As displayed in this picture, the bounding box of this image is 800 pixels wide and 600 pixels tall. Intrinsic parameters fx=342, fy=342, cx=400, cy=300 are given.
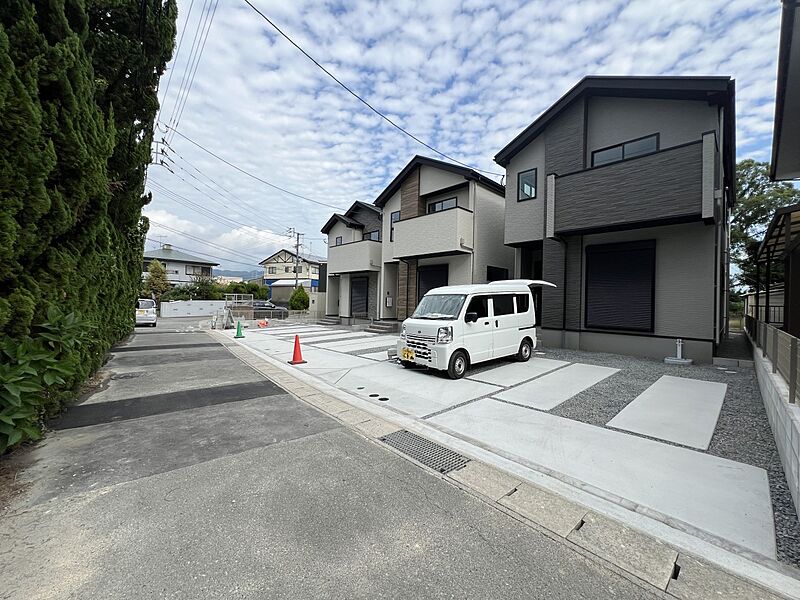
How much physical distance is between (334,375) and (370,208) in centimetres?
1250

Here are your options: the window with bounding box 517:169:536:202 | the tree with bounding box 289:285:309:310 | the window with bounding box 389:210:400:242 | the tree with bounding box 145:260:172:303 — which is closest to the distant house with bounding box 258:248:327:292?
the tree with bounding box 145:260:172:303

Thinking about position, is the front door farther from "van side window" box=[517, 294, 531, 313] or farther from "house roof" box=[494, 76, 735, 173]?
"house roof" box=[494, 76, 735, 173]

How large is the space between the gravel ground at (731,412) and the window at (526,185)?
5.39 m

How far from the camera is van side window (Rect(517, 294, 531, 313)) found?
825 cm

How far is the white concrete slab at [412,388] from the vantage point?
5.13 metres

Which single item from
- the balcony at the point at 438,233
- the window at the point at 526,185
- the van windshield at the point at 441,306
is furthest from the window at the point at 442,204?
the van windshield at the point at 441,306

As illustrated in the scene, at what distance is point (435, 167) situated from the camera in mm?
13617

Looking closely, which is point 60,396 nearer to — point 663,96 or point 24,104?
point 24,104

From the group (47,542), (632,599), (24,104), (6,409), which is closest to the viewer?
(632,599)

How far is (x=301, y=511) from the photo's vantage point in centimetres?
251

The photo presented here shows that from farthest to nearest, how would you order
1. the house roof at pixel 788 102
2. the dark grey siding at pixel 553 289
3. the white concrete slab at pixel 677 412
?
1. the dark grey siding at pixel 553 289
2. the white concrete slab at pixel 677 412
3. the house roof at pixel 788 102

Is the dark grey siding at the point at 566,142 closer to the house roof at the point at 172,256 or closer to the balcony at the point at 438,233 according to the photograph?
the balcony at the point at 438,233

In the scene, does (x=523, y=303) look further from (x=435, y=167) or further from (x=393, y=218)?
(x=393, y=218)

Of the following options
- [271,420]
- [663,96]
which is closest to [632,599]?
[271,420]
